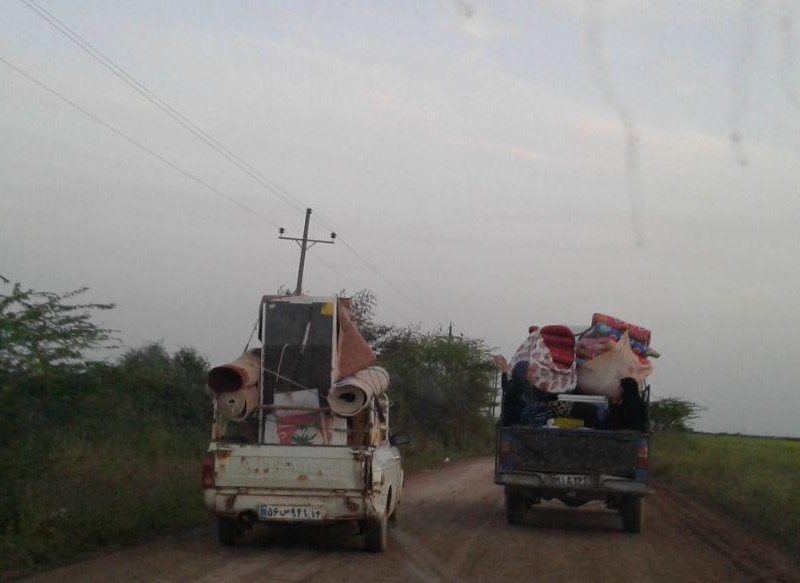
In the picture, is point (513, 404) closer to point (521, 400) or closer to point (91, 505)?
point (521, 400)

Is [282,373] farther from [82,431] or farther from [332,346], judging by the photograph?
[82,431]

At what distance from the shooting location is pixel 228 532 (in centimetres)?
1235

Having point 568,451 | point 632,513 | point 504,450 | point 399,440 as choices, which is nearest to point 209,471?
point 399,440

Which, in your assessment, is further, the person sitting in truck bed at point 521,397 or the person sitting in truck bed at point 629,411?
the person sitting in truck bed at point 521,397

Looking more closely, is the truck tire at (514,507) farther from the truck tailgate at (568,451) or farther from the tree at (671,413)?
the tree at (671,413)

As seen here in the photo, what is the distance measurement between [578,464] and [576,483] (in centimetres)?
28

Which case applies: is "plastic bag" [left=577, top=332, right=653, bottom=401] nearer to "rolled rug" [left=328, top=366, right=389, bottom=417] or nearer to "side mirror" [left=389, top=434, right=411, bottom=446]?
"side mirror" [left=389, top=434, right=411, bottom=446]

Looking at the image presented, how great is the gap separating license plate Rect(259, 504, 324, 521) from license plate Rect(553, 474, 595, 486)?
4.81 meters

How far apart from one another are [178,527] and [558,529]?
5.73 metres

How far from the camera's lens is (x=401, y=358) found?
148 ft

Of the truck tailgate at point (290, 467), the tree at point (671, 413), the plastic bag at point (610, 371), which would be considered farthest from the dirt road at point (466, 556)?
the tree at point (671, 413)

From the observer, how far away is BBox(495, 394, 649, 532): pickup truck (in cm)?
1520

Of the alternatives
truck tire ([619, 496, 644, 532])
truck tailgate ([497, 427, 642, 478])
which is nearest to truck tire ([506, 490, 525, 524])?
truck tailgate ([497, 427, 642, 478])

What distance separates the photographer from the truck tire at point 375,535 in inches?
477
